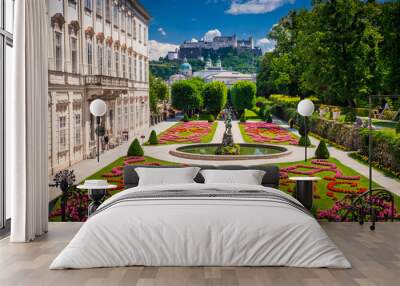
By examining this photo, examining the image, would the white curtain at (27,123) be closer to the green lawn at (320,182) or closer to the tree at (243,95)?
the green lawn at (320,182)

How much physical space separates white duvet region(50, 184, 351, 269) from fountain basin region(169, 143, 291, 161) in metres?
4.51

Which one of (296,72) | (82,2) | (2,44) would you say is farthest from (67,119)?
(296,72)

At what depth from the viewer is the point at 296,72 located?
10.3m

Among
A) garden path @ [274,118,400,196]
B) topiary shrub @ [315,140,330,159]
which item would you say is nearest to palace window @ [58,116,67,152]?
garden path @ [274,118,400,196]

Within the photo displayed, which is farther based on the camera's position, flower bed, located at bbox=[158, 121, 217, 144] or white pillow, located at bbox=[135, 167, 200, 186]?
flower bed, located at bbox=[158, 121, 217, 144]

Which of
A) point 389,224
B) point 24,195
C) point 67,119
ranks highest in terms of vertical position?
point 67,119

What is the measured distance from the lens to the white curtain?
19.1 feet

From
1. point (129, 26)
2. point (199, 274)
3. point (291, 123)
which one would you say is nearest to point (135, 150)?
point (129, 26)

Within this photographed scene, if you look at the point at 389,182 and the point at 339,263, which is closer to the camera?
the point at 339,263

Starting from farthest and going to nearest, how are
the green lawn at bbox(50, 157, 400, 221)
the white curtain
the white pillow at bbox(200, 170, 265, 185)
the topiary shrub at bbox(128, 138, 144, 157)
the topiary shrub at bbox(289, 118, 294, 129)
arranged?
the topiary shrub at bbox(289, 118, 294, 129), the topiary shrub at bbox(128, 138, 144, 157), the green lawn at bbox(50, 157, 400, 221), the white pillow at bbox(200, 170, 265, 185), the white curtain

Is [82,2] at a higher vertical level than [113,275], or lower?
higher

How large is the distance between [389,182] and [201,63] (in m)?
3.76

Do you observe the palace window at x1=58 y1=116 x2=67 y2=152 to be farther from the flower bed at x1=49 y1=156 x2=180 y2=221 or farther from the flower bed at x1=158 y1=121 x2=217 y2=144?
the flower bed at x1=158 y1=121 x2=217 y2=144

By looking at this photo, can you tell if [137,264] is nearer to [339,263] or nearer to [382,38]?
[339,263]
